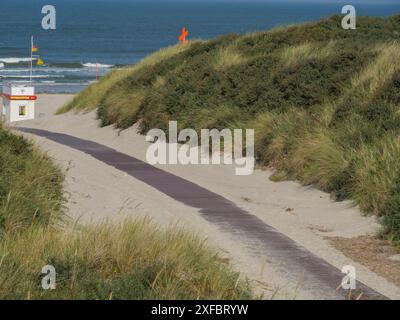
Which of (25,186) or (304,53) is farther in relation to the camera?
(304,53)

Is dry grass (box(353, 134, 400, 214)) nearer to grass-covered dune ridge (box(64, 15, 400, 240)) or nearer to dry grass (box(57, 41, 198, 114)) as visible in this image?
grass-covered dune ridge (box(64, 15, 400, 240))

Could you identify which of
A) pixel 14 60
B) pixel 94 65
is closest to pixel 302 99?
pixel 94 65

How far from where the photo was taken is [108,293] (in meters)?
8.57

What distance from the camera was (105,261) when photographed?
9.36 meters

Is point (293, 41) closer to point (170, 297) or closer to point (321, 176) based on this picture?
point (321, 176)

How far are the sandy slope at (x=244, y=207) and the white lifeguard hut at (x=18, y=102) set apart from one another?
14265mm

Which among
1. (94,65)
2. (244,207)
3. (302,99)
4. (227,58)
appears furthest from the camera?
(94,65)

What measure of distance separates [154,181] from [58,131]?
13.9 metres

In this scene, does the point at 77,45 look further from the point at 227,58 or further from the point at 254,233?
the point at 254,233

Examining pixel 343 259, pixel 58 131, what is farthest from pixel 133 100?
pixel 343 259

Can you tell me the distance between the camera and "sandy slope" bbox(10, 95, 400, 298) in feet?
34.8

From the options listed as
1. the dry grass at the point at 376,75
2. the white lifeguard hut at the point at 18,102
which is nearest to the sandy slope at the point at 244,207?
the dry grass at the point at 376,75

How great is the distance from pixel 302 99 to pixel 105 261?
470 inches

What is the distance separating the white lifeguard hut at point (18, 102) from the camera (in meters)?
34.2
